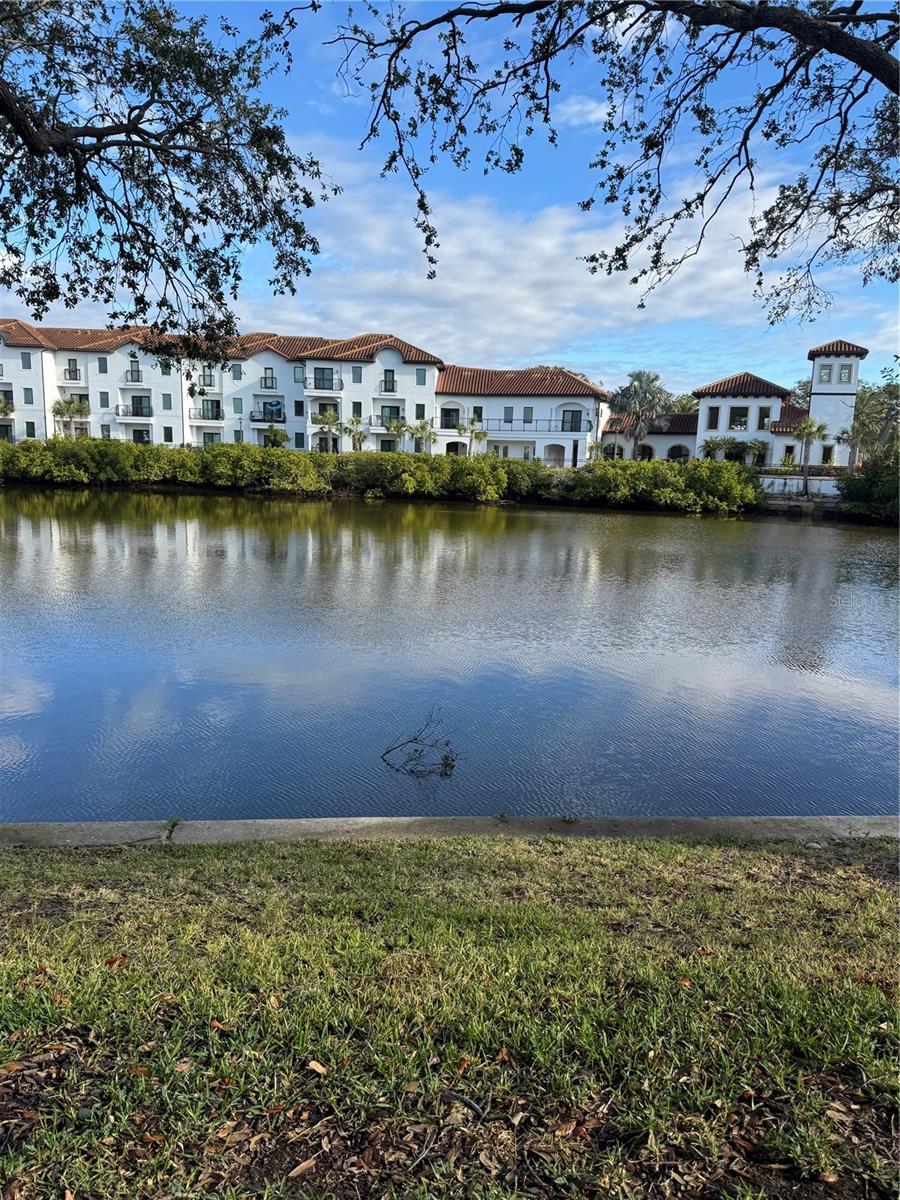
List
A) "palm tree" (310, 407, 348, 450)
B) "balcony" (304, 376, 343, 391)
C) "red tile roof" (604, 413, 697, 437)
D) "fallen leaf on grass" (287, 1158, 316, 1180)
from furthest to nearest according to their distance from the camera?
"red tile roof" (604, 413, 697, 437) < "balcony" (304, 376, 343, 391) < "palm tree" (310, 407, 348, 450) < "fallen leaf on grass" (287, 1158, 316, 1180)

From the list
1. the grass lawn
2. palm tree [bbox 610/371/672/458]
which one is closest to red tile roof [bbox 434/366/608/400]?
palm tree [bbox 610/371/672/458]

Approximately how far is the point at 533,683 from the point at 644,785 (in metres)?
3.81

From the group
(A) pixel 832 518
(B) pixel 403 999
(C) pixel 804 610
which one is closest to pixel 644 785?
(B) pixel 403 999

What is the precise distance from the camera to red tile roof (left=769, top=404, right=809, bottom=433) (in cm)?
5878

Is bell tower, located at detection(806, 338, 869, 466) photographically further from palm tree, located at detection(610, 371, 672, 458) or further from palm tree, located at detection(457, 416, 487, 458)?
palm tree, located at detection(457, 416, 487, 458)

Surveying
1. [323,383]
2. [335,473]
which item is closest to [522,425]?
[323,383]

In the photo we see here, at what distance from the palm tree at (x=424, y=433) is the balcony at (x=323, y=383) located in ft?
22.9

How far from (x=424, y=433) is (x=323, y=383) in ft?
31.2

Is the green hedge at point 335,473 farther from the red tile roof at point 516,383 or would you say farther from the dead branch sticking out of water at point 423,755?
the dead branch sticking out of water at point 423,755

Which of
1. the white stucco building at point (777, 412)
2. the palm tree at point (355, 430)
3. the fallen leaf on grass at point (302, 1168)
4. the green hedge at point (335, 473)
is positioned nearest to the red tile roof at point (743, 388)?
the white stucco building at point (777, 412)

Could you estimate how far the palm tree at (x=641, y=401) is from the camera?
211 feet

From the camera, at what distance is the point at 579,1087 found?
2707 mm

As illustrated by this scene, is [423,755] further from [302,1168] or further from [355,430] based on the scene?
[355,430]

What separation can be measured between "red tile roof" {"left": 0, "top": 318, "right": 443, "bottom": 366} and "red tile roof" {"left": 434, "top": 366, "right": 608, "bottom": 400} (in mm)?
2912
